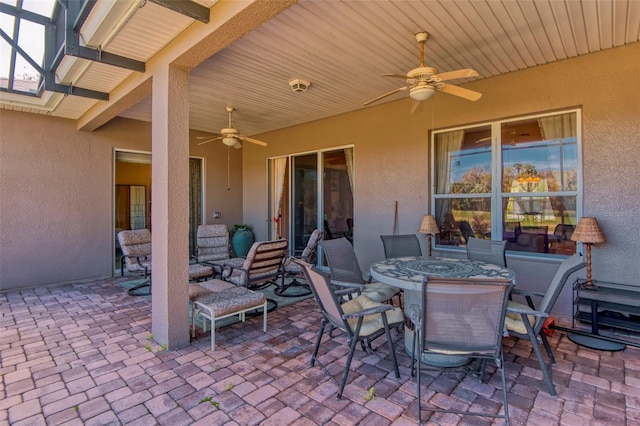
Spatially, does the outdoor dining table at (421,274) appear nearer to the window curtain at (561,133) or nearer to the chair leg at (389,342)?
the chair leg at (389,342)

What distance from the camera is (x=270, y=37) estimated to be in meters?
3.25

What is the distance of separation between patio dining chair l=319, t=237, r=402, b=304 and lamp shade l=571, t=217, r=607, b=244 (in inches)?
→ 78.0

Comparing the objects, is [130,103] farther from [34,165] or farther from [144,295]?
[144,295]

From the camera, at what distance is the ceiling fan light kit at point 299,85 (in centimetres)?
436

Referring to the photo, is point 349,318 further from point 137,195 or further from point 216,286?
point 137,195

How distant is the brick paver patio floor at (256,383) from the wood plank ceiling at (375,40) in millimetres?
2952

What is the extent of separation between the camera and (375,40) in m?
3.32

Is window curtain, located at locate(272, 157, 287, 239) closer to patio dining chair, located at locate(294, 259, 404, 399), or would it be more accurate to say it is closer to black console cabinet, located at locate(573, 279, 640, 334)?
patio dining chair, located at locate(294, 259, 404, 399)

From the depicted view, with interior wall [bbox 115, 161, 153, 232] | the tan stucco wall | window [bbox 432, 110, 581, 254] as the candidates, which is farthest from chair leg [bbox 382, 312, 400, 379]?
interior wall [bbox 115, 161, 153, 232]

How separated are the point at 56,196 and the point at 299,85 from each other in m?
4.63

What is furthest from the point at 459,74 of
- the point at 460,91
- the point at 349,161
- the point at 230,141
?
the point at 230,141

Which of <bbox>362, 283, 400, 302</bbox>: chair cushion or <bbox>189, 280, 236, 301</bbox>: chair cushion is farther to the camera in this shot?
<bbox>189, 280, 236, 301</bbox>: chair cushion

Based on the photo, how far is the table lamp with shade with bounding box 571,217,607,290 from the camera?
3.37m

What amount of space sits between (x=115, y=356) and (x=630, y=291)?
520 cm
